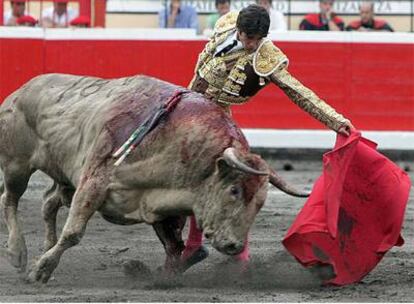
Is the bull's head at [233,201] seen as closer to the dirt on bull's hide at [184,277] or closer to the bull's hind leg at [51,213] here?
the dirt on bull's hide at [184,277]

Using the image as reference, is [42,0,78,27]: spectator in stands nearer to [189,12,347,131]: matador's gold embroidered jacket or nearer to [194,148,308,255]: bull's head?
[189,12,347,131]: matador's gold embroidered jacket

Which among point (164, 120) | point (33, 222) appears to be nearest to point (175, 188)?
point (164, 120)

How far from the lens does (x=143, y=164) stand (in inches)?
237

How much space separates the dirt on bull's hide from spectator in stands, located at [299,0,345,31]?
417 centimetres

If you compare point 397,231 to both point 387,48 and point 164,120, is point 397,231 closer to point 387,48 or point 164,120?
point 164,120

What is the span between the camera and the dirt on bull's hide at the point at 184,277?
19.7 ft

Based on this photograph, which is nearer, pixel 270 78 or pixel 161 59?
pixel 270 78

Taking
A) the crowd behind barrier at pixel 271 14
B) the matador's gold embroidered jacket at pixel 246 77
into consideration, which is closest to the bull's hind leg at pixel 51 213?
the matador's gold embroidered jacket at pixel 246 77

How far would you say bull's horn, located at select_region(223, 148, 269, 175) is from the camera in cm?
564

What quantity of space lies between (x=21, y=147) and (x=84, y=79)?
0.48 meters

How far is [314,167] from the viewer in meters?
11.5

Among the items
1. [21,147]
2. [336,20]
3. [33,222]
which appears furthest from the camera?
[336,20]

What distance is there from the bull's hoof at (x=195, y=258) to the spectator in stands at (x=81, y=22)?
532 centimetres

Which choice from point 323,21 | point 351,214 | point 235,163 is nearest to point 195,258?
point 351,214
